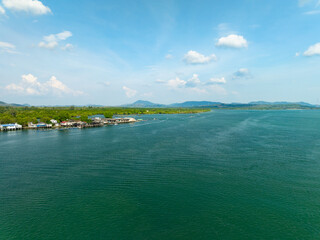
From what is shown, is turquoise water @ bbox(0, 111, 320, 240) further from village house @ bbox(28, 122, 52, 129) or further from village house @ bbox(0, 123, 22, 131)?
village house @ bbox(0, 123, 22, 131)

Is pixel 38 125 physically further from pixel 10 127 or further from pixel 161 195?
pixel 161 195

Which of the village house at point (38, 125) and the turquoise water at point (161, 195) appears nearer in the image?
the turquoise water at point (161, 195)

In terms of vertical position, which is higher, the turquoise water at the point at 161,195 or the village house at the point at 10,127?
the village house at the point at 10,127

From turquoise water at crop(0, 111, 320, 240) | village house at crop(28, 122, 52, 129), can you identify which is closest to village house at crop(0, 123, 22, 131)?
village house at crop(28, 122, 52, 129)

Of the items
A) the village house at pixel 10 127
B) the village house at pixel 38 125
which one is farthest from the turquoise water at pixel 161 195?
the village house at pixel 10 127

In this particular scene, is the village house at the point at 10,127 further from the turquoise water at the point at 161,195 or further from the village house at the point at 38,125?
the turquoise water at the point at 161,195

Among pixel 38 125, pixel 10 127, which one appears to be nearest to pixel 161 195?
pixel 38 125

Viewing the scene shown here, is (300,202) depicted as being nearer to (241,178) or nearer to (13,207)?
(241,178)

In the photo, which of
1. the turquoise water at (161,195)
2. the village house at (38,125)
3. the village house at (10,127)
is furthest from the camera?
the village house at (38,125)

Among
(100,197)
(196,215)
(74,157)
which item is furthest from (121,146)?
(196,215)
